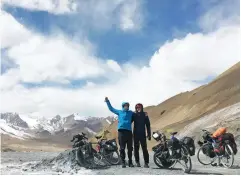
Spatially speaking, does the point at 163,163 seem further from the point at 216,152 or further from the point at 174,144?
the point at 216,152

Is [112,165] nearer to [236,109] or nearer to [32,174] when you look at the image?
[32,174]

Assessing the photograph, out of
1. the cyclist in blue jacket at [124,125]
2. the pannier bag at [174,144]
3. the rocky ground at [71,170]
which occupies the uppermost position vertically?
the cyclist in blue jacket at [124,125]

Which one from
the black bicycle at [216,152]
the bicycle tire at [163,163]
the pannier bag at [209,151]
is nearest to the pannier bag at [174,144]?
the bicycle tire at [163,163]

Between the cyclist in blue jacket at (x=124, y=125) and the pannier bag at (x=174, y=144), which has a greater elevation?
the cyclist in blue jacket at (x=124, y=125)

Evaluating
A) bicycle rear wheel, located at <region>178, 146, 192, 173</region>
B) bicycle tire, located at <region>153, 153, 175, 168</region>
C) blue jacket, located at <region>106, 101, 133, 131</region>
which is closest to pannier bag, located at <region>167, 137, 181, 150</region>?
bicycle rear wheel, located at <region>178, 146, 192, 173</region>

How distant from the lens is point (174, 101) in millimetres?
137375

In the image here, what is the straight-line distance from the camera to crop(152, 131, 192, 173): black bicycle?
595 inches

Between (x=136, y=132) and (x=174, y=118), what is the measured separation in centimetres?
8772

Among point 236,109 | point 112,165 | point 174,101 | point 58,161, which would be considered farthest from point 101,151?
point 174,101

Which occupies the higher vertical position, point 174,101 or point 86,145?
point 174,101

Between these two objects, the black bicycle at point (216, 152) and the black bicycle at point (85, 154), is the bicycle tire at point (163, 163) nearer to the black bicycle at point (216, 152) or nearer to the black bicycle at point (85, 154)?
the black bicycle at point (85, 154)

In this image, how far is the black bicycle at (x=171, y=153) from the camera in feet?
49.5

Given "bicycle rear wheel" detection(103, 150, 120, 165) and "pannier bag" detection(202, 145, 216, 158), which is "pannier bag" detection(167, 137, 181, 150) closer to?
"bicycle rear wheel" detection(103, 150, 120, 165)

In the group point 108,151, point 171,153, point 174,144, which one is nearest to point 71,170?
point 108,151
